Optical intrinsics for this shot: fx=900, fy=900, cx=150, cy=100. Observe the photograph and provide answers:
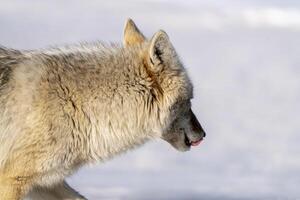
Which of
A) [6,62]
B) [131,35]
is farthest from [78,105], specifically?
[131,35]

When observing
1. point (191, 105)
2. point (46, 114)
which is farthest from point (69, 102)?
point (191, 105)

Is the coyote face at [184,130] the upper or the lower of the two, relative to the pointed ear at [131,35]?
lower

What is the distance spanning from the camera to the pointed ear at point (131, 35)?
31.3 feet

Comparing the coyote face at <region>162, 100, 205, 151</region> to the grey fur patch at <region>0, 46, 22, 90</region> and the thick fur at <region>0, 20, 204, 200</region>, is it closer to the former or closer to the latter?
the thick fur at <region>0, 20, 204, 200</region>

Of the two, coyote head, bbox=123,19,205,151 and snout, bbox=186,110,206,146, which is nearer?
coyote head, bbox=123,19,205,151

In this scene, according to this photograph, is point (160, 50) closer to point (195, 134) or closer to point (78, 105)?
point (78, 105)

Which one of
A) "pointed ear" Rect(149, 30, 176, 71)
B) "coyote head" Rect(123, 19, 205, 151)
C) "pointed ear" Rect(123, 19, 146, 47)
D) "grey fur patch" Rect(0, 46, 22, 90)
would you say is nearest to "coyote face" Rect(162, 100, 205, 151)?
"coyote head" Rect(123, 19, 205, 151)

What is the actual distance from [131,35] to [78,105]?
1269mm

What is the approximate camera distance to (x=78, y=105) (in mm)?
8766

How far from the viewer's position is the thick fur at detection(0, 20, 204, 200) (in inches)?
339

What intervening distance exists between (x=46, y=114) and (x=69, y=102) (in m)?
0.26

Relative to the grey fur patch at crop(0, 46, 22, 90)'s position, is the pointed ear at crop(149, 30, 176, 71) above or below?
above

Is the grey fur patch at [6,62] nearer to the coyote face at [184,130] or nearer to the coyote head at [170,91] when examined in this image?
the coyote head at [170,91]

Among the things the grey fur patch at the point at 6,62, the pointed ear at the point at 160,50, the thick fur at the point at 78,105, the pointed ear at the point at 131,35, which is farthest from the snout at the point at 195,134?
the grey fur patch at the point at 6,62
